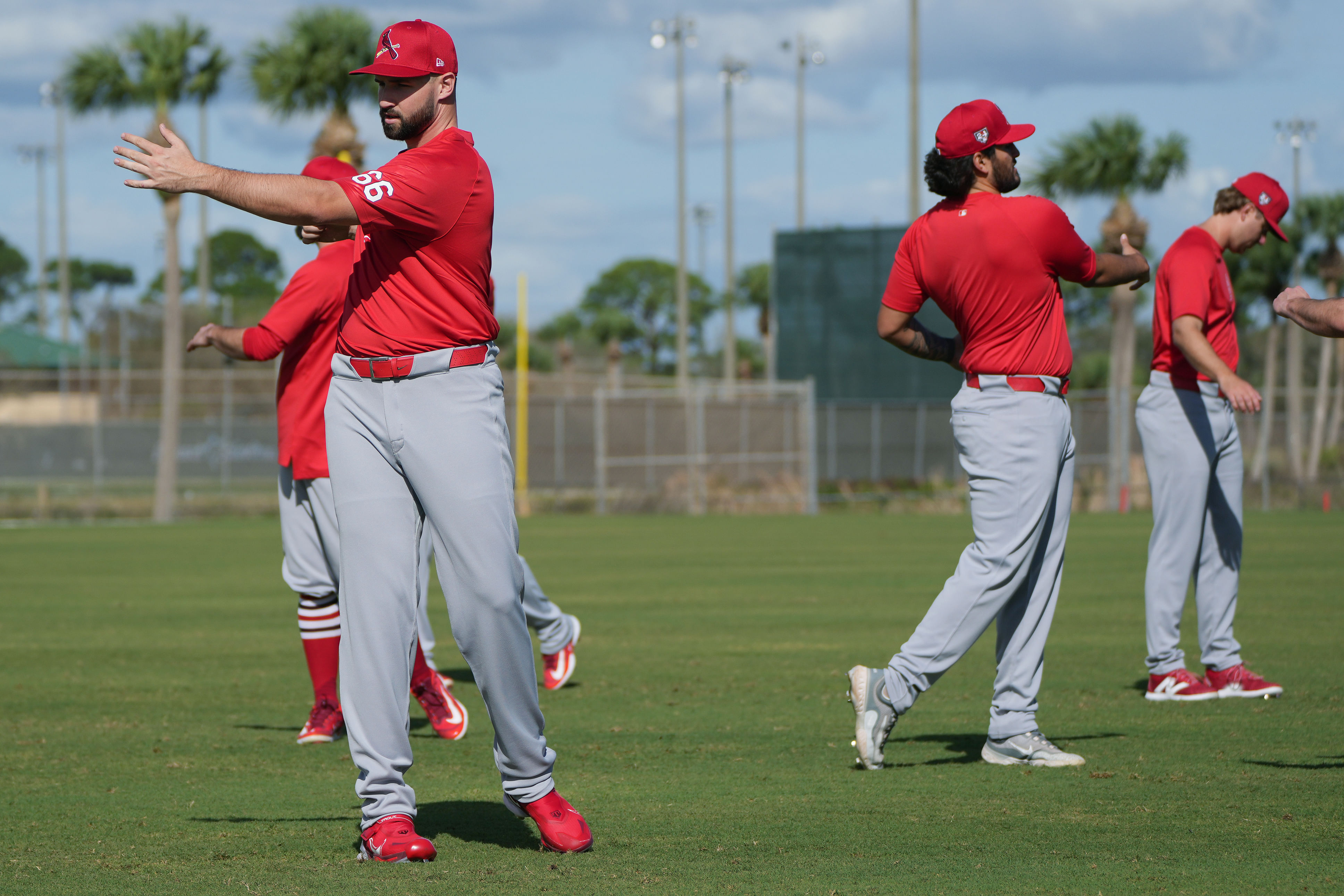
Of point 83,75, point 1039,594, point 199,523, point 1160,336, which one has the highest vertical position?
point 83,75

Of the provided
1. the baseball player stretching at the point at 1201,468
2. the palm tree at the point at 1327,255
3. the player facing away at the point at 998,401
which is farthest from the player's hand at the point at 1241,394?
the palm tree at the point at 1327,255

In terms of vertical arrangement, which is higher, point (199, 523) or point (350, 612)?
point (350, 612)

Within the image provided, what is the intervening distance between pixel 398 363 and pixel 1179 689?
458 centimetres

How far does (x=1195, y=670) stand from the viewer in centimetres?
833

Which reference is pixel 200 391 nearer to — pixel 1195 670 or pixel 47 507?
pixel 47 507

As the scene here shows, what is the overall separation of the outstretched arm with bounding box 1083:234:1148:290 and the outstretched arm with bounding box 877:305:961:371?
1.93 ft

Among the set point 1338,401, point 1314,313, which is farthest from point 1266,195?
point 1338,401

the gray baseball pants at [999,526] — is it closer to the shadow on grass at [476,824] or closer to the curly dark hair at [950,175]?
the curly dark hair at [950,175]

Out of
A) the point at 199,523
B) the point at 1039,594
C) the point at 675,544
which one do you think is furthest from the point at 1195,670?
the point at 199,523

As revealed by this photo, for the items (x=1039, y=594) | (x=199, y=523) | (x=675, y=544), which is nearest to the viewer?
(x=1039, y=594)

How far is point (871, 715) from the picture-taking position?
554 cm

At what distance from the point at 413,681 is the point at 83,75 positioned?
2947 cm

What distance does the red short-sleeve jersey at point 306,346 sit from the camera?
6.39 metres

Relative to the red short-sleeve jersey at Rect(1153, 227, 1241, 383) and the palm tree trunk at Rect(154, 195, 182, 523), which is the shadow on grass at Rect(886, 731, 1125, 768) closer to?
the red short-sleeve jersey at Rect(1153, 227, 1241, 383)
